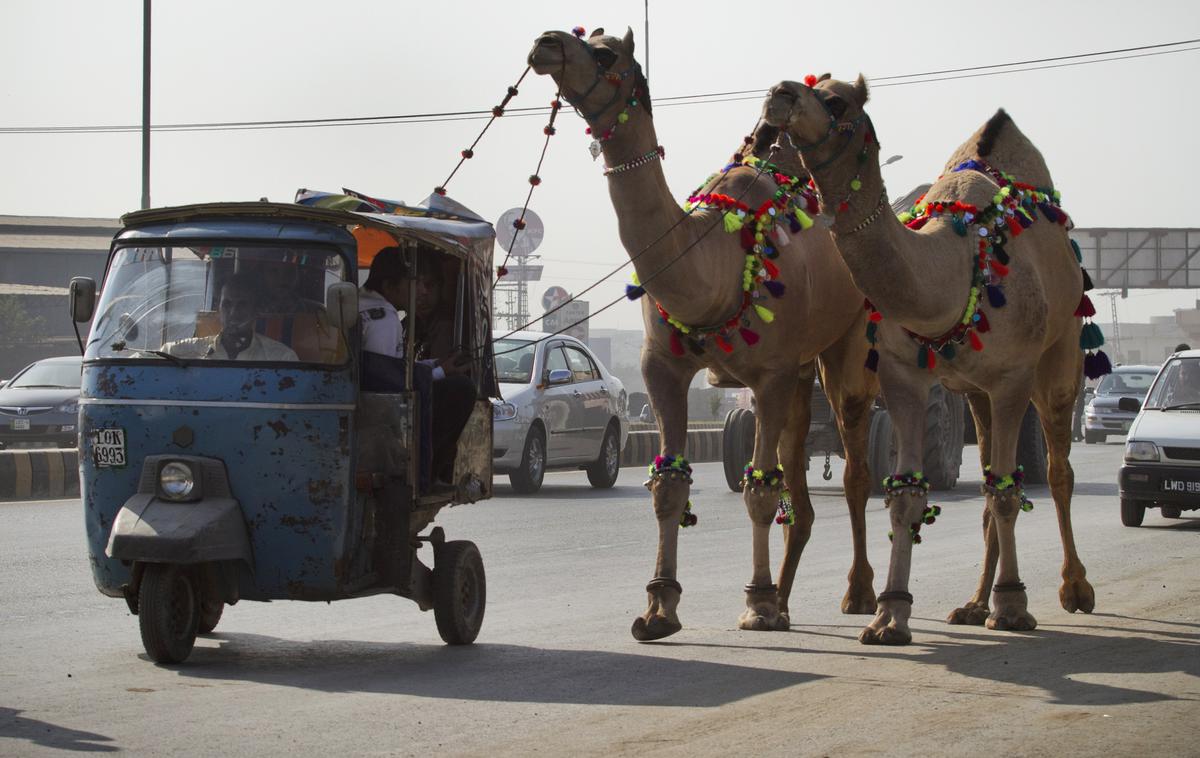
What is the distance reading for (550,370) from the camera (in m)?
23.2

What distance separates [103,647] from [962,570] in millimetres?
6898

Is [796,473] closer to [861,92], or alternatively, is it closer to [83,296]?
[861,92]

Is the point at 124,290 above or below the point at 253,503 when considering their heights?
above

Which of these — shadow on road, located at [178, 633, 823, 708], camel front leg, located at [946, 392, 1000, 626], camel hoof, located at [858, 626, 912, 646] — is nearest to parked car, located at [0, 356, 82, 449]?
shadow on road, located at [178, 633, 823, 708]

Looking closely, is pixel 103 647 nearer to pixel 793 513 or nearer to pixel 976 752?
pixel 793 513

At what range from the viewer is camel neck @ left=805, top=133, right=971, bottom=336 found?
29.8 ft

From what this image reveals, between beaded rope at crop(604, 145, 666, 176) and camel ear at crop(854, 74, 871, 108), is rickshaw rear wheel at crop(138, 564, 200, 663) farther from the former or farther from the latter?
camel ear at crop(854, 74, 871, 108)

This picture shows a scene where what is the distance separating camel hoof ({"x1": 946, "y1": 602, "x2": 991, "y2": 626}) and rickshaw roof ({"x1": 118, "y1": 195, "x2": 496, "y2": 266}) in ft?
12.2

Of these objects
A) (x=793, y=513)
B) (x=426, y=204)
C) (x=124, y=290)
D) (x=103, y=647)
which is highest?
(x=426, y=204)

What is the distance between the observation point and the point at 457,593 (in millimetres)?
9570

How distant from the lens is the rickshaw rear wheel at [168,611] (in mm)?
8430

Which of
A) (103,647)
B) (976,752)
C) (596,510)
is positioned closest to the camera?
(976,752)

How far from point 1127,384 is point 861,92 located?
34390mm

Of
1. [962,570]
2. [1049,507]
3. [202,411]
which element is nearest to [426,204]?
[202,411]
